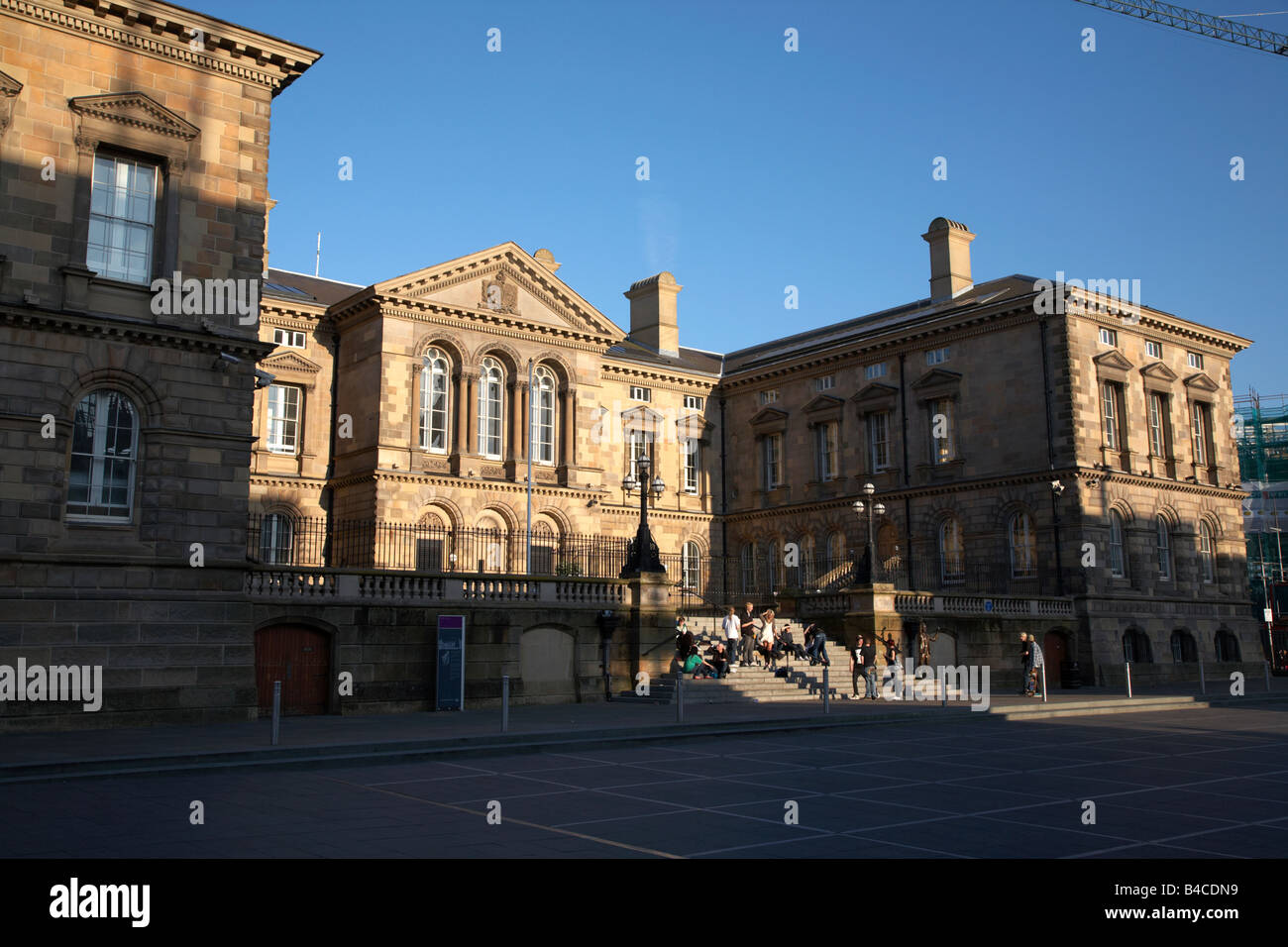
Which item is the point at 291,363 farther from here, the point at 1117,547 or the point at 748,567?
the point at 1117,547

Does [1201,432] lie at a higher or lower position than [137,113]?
lower

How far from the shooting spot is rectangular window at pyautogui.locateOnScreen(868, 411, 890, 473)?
153ft

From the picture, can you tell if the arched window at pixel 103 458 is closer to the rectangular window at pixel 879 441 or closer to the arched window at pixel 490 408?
the arched window at pixel 490 408

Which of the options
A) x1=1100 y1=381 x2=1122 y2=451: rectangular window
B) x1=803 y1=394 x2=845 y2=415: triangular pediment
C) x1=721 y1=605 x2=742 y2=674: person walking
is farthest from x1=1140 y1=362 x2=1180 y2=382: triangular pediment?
x1=721 y1=605 x2=742 y2=674: person walking

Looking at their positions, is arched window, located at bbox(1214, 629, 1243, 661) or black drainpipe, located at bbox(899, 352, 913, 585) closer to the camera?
arched window, located at bbox(1214, 629, 1243, 661)

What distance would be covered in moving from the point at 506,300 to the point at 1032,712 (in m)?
25.8

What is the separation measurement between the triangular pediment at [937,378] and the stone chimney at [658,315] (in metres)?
14.7

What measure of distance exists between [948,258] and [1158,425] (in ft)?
36.8

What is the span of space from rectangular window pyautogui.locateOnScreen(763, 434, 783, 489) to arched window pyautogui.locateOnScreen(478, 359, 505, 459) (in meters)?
14.4

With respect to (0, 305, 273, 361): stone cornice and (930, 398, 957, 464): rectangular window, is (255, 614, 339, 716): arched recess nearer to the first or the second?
(0, 305, 273, 361): stone cornice

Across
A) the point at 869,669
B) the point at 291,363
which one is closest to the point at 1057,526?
the point at 869,669

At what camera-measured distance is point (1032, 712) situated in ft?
86.4

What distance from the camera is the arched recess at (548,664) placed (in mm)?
27188

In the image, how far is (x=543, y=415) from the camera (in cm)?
4475
